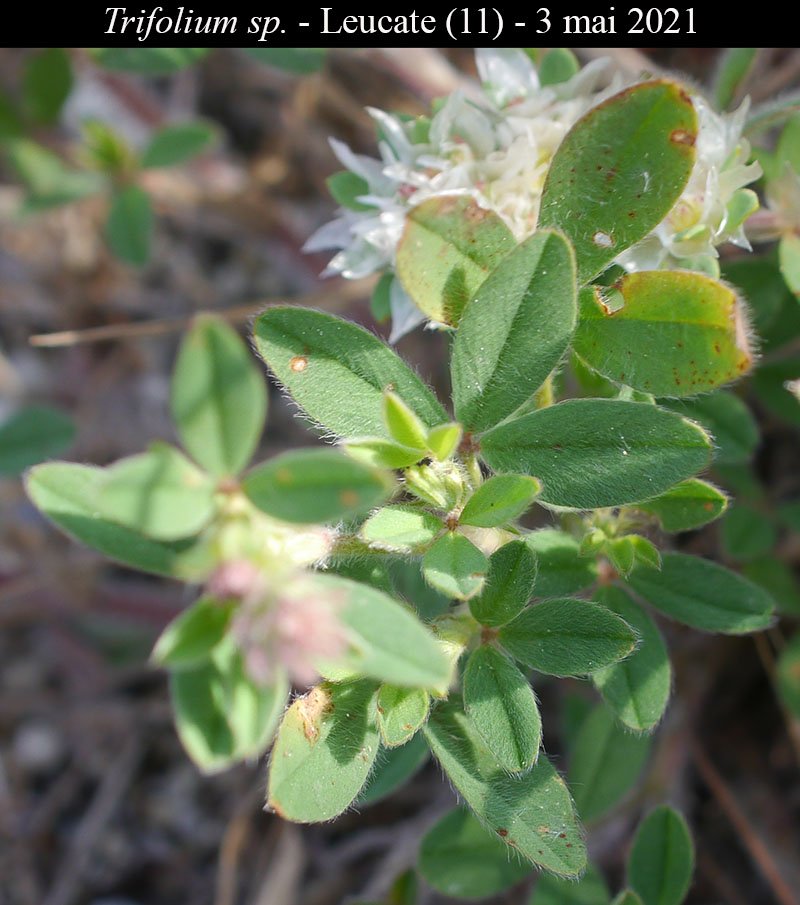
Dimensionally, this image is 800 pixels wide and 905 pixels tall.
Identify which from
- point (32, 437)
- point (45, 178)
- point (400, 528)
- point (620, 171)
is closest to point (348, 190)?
point (620, 171)

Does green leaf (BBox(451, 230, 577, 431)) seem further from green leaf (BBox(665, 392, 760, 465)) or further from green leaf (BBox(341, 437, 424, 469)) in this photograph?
green leaf (BBox(665, 392, 760, 465))

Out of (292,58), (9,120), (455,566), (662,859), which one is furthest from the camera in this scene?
(9,120)

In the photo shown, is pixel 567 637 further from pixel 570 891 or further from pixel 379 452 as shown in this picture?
pixel 570 891

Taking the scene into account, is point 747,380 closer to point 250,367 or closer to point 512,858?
point 512,858

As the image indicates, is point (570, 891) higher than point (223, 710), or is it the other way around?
point (223, 710)

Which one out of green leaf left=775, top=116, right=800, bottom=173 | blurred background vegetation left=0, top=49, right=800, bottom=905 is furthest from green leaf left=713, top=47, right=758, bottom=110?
green leaf left=775, top=116, right=800, bottom=173
